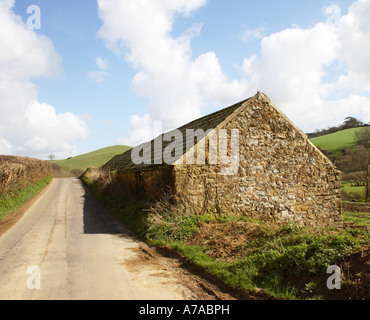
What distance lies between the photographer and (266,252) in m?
6.14

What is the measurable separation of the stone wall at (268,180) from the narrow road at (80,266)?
3.13 m

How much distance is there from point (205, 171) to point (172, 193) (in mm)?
1502

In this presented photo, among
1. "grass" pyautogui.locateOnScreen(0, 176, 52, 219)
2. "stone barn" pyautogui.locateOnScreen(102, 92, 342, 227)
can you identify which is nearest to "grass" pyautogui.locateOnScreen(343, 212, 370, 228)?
"stone barn" pyautogui.locateOnScreen(102, 92, 342, 227)

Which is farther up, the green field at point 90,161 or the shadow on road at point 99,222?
the green field at point 90,161

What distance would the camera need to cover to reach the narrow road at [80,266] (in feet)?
16.8

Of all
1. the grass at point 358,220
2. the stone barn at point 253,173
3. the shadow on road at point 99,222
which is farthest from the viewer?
the grass at point 358,220

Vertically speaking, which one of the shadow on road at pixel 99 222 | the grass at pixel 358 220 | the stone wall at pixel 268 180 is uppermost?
the stone wall at pixel 268 180

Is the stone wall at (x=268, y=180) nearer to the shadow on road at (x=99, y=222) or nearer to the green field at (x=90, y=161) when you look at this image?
the shadow on road at (x=99, y=222)

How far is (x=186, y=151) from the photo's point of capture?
408 inches

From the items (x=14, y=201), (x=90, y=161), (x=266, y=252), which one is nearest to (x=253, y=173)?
(x=266, y=252)

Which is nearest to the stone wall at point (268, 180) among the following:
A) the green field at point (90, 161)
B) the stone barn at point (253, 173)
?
the stone barn at point (253, 173)

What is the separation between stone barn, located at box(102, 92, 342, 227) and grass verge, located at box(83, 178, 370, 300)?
117 cm

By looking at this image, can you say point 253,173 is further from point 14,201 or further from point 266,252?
point 14,201

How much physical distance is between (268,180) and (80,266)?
308 inches
